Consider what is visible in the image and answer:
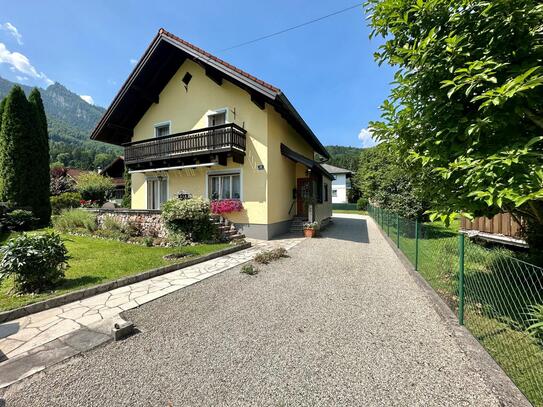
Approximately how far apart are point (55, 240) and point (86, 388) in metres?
3.37

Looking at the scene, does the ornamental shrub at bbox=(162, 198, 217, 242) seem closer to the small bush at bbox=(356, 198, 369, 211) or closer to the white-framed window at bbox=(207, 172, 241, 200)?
the white-framed window at bbox=(207, 172, 241, 200)

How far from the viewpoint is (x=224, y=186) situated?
1167 cm

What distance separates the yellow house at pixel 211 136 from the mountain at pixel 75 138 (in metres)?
7.37

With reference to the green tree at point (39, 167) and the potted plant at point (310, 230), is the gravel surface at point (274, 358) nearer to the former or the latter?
the potted plant at point (310, 230)

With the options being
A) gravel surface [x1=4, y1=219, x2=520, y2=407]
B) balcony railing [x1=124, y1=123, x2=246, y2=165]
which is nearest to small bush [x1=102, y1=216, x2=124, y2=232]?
balcony railing [x1=124, y1=123, x2=246, y2=165]

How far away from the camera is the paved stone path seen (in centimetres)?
296

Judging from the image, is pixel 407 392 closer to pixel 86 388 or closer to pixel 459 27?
pixel 86 388

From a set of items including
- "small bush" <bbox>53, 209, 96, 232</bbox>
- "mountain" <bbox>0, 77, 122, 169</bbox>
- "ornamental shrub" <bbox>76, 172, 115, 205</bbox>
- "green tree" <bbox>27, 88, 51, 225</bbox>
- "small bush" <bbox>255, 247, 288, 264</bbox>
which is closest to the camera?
"small bush" <bbox>255, 247, 288, 264</bbox>

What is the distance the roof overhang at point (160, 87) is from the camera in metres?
9.87

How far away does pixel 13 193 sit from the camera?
38.8ft

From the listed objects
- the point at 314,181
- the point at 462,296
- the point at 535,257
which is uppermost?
the point at 314,181

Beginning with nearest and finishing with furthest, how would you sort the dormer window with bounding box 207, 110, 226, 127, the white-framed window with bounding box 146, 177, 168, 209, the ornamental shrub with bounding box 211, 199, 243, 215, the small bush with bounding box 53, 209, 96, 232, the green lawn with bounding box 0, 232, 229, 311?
the green lawn with bounding box 0, 232, 229, 311 → the small bush with bounding box 53, 209, 96, 232 → the ornamental shrub with bounding box 211, 199, 243, 215 → the dormer window with bounding box 207, 110, 226, 127 → the white-framed window with bounding box 146, 177, 168, 209

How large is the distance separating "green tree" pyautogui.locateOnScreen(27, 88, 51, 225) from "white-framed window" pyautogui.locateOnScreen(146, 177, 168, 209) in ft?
16.8

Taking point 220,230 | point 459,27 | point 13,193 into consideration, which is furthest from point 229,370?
point 13,193
